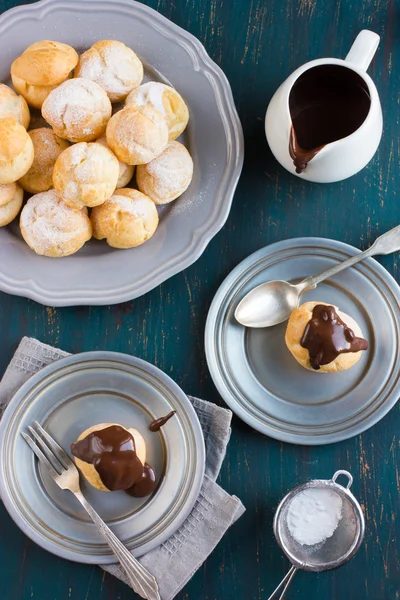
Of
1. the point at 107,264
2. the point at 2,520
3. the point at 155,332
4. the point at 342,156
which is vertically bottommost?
the point at 2,520

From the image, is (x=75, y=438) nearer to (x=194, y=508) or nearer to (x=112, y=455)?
(x=112, y=455)

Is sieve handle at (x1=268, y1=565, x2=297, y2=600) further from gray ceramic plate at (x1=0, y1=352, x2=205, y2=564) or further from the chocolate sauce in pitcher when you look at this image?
the chocolate sauce in pitcher

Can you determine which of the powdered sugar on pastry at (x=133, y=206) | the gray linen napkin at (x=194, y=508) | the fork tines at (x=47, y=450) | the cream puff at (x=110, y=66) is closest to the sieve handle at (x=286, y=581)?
the gray linen napkin at (x=194, y=508)

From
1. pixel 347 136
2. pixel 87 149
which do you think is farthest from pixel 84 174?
pixel 347 136

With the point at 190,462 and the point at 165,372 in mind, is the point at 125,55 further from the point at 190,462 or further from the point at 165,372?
the point at 190,462

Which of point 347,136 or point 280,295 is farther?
point 280,295

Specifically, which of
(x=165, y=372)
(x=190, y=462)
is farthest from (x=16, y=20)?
(x=190, y=462)

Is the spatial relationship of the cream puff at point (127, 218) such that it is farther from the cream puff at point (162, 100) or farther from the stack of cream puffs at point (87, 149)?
the cream puff at point (162, 100)

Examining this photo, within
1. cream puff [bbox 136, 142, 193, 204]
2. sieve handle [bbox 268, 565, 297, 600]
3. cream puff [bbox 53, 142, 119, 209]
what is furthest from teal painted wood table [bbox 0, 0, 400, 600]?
cream puff [bbox 53, 142, 119, 209]
